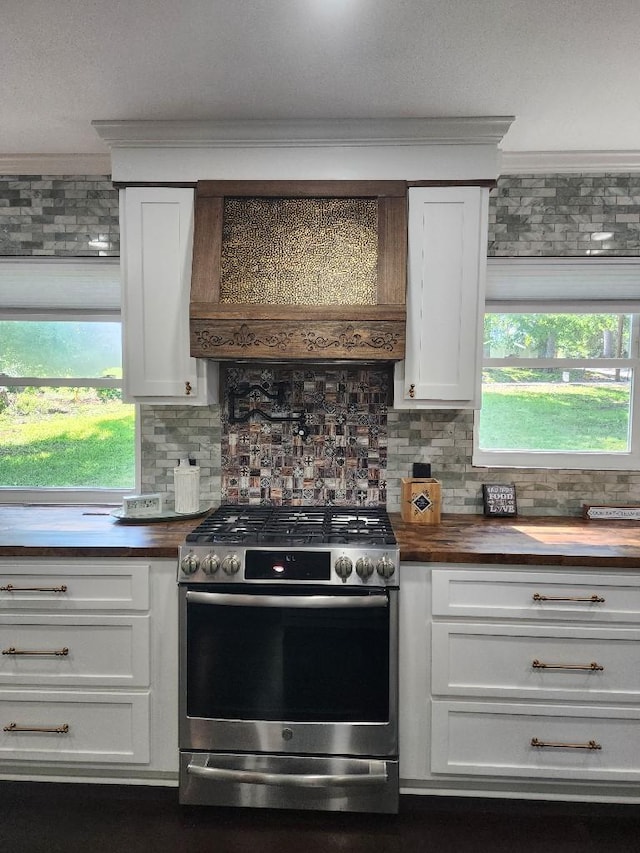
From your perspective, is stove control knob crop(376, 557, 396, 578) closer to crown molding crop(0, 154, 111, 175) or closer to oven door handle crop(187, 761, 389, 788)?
oven door handle crop(187, 761, 389, 788)

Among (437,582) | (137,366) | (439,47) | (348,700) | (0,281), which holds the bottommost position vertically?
(348,700)

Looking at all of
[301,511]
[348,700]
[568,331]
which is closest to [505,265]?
[568,331]

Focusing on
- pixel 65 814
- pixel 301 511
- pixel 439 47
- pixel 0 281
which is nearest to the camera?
pixel 439 47

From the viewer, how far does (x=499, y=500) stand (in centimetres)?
291

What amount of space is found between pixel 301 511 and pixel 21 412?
5.22ft

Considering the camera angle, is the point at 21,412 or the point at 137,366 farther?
the point at 21,412

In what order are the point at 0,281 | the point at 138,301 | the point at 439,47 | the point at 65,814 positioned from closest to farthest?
the point at 439,47, the point at 65,814, the point at 138,301, the point at 0,281

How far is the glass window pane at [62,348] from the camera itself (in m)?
3.17

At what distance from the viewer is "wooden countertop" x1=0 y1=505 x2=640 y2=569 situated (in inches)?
89.4

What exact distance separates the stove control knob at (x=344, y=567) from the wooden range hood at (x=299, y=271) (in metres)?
0.81

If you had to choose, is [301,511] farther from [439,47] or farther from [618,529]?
[439,47]

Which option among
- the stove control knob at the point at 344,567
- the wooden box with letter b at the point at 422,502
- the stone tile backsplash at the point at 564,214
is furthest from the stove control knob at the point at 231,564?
the stone tile backsplash at the point at 564,214

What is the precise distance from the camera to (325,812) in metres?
2.27

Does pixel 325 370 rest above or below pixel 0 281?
below
